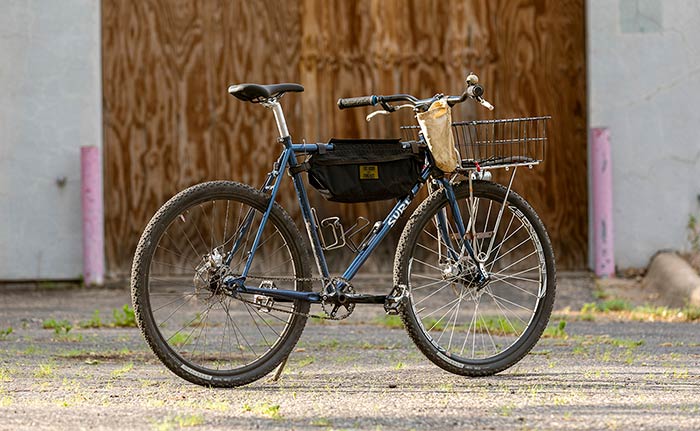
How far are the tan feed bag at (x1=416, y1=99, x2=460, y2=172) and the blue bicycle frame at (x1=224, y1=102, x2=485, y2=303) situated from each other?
0.08 metres

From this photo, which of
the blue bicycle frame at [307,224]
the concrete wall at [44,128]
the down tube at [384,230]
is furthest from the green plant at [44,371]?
the concrete wall at [44,128]

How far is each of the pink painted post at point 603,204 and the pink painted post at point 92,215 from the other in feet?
11.5

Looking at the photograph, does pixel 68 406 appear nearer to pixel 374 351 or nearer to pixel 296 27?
pixel 374 351

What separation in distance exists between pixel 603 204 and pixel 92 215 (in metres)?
3.59

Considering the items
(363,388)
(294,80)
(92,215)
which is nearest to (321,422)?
(363,388)

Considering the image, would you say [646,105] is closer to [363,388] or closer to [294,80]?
[294,80]

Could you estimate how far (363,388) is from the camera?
4730 mm

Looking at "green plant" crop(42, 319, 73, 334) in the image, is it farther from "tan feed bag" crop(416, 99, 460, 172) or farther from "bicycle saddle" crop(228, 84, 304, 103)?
"tan feed bag" crop(416, 99, 460, 172)

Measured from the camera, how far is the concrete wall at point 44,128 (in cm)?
931

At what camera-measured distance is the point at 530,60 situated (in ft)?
31.0

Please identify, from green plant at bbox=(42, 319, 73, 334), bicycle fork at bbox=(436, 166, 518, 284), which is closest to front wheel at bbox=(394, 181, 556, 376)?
bicycle fork at bbox=(436, 166, 518, 284)

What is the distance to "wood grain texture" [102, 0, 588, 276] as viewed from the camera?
9.43m

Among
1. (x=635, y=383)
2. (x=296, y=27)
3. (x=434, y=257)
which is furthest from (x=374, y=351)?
(x=296, y=27)

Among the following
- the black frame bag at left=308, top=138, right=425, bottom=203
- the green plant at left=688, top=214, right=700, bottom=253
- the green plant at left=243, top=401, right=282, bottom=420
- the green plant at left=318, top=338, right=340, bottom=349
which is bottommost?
the green plant at left=243, top=401, right=282, bottom=420
